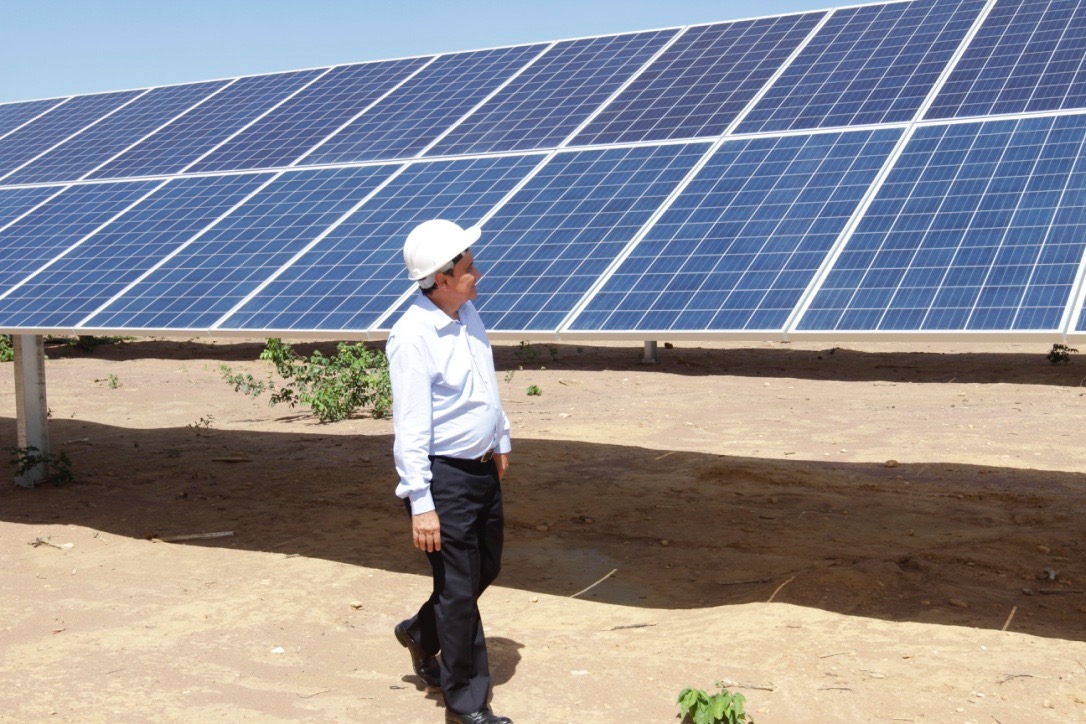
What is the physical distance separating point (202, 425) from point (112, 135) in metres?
4.11

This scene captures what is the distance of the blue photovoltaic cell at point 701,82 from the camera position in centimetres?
1120

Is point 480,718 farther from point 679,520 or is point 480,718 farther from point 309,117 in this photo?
point 309,117

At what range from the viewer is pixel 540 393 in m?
18.8

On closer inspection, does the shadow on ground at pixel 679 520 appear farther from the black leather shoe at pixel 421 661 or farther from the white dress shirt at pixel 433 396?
the white dress shirt at pixel 433 396

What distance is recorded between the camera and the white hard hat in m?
5.94

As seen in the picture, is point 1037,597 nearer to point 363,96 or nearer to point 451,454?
point 451,454

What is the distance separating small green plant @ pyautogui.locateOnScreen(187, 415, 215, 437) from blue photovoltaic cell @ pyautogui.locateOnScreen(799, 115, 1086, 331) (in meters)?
10.1

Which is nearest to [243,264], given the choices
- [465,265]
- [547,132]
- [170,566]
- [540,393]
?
[170,566]

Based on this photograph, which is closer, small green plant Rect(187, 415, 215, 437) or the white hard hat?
the white hard hat

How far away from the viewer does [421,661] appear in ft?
22.1

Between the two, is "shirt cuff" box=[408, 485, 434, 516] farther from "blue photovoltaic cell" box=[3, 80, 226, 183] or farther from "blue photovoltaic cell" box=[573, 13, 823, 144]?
"blue photovoltaic cell" box=[3, 80, 226, 183]

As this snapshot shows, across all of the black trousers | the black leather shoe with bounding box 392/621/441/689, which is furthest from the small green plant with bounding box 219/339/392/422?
the black trousers

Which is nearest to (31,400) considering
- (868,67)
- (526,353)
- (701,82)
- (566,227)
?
(566,227)

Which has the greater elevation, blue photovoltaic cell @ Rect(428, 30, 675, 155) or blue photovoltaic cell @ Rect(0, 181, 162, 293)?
blue photovoltaic cell @ Rect(428, 30, 675, 155)
